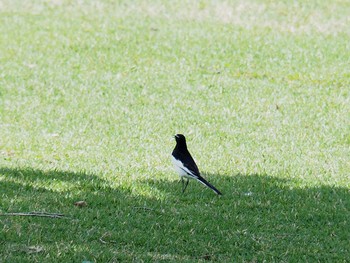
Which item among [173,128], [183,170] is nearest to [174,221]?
[183,170]

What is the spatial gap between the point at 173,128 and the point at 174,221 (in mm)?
4013

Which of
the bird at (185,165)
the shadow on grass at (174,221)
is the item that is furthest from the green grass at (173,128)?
the bird at (185,165)

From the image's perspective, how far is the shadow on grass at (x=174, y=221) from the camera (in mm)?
6664

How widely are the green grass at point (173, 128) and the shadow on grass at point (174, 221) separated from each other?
2 centimetres

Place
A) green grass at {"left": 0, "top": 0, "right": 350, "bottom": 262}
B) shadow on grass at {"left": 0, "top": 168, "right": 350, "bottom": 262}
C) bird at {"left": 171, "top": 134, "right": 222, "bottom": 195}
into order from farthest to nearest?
1. bird at {"left": 171, "top": 134, "right": 222, "bottom": 195}
2. green grass at {"left": 0, "top": 0, "right": 350, "bottom": 262}
3. shadow on grass at {"left": 0, "top": 168, "right": 350, "bottom": 262}

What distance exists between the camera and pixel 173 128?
37.3ft

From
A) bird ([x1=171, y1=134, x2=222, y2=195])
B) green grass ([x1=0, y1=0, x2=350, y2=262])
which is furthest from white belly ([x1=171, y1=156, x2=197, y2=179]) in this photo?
green grass ([x1=0, y1=0, x2=350, y2=262])

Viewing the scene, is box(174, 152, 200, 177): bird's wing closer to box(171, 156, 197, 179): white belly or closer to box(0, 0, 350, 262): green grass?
box(171, 156, 197, 179): white belly

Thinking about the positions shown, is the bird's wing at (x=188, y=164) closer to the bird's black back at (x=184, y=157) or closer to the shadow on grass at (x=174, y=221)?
the bird's black back at (x=184, y=157)

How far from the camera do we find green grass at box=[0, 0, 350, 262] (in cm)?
706

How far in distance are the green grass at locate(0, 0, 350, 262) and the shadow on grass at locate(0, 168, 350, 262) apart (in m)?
0.02

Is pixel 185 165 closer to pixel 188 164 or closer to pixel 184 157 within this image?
pixel 188 164

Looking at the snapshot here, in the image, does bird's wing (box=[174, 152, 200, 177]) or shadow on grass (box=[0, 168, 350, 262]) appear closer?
shadow on grass (box=[0, 168, 350, 262])

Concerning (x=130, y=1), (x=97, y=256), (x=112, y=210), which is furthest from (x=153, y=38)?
(x=97, y=256)
